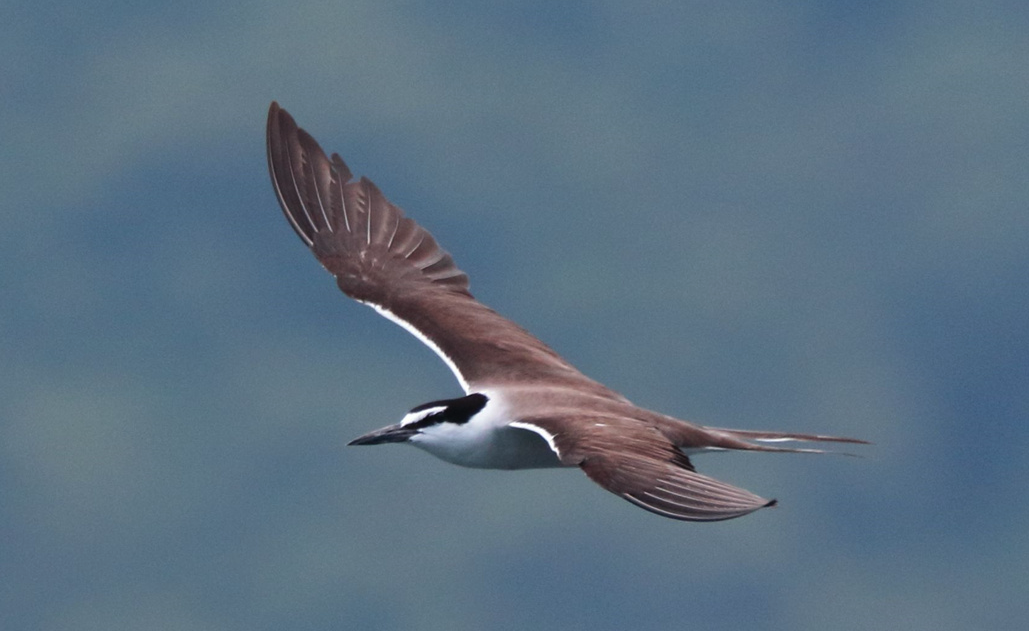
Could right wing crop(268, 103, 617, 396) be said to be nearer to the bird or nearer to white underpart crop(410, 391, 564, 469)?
the bird

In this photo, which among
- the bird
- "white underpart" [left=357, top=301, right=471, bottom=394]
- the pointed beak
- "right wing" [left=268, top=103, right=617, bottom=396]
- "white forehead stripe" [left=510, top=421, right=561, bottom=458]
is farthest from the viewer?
"right wing" [left=268, top=103, right=617, bottom=396]

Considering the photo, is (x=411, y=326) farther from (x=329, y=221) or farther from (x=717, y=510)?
(x=717, y=510)

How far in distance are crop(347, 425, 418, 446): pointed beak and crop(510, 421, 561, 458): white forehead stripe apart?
128cm

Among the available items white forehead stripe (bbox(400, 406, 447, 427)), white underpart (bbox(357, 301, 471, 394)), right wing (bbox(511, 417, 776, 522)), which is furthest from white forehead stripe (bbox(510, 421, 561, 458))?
white underpart (bbox(357, 301, 471, 394))

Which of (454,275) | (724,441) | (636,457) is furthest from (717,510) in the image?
(454,275)

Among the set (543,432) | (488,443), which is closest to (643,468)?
(543,432)

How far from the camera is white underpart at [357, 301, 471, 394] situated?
17.4 metres

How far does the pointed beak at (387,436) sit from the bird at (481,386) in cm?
1

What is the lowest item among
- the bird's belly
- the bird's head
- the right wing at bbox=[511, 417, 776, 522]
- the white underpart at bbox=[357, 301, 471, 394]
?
the right wing at bbox=[511, 417, 776, 522]

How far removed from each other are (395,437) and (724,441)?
10.0 ft

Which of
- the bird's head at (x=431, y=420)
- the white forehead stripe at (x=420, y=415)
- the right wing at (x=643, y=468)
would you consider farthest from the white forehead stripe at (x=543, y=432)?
the white forehead stripe at (x=420, y=415)

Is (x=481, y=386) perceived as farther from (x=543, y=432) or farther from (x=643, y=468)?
(x=643, y=468)

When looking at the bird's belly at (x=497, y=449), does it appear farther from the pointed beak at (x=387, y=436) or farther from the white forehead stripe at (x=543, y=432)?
the white forehead stripe at (x=543, y=432)

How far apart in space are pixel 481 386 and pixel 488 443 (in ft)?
3.91
